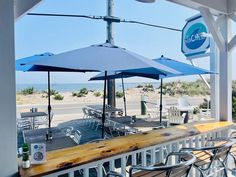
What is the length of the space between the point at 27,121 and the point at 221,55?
5230mm

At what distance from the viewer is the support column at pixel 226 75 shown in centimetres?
383

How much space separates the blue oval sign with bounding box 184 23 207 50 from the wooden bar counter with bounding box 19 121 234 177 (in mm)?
2696

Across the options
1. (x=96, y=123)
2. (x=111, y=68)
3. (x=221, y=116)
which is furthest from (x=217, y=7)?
(x=96, y=123)

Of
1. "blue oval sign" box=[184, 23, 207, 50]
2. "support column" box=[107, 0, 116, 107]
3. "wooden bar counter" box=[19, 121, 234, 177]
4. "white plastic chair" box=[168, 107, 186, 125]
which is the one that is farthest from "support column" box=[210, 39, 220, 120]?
"support column" box=[107, 0, 116, 107]

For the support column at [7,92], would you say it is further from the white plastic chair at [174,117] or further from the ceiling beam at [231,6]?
the white plastic chair at [174,117]

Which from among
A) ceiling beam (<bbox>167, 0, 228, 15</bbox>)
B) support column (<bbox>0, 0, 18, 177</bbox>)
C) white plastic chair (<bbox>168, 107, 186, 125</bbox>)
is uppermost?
ceiling beam (<bbox>167, 0, 228, 15</bbox>)

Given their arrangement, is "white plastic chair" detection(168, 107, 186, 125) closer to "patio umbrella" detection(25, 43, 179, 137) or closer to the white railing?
the white railing

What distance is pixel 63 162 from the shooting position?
1975mm

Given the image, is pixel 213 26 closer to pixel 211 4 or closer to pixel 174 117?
pixel 211 4

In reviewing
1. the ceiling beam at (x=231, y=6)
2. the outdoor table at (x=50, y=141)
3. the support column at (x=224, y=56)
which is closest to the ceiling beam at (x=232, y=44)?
the support column at (x=224, y=56)

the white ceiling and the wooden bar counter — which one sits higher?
the white ceiling

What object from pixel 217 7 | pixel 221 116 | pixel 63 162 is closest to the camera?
pixel 63 162

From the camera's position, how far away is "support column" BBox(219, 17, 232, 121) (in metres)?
3.83

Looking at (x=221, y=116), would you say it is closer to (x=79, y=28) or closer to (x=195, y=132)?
(x=195, y=132)
